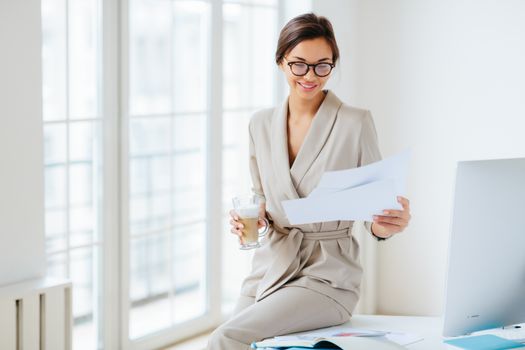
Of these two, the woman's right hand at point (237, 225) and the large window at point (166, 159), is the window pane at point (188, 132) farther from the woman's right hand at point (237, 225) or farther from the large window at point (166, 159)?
the woman's right hand at point (237, 225)

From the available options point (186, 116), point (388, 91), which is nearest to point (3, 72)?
point (186, 116)

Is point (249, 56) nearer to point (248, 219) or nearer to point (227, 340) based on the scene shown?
point (248, 219)

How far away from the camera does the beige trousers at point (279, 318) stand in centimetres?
242

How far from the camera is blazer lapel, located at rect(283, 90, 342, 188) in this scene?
268 cm

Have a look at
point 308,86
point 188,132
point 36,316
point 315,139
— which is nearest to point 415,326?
point 315,139

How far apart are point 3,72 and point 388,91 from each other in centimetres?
252

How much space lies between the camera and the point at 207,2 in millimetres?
4094

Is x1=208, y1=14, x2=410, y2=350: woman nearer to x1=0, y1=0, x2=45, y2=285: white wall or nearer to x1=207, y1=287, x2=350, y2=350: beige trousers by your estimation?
x1=207, y1=287, x2=350, y2=350: beige trousers

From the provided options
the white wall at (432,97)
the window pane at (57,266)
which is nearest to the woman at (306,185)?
the window pane at (57,266)

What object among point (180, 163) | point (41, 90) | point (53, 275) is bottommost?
point (53, 275)

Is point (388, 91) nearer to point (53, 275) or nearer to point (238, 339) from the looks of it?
point (53, 275)

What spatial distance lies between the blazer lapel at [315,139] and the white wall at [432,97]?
205 centimetres

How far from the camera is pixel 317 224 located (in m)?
2.65

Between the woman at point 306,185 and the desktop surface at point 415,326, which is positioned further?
the woman at point 306,185
